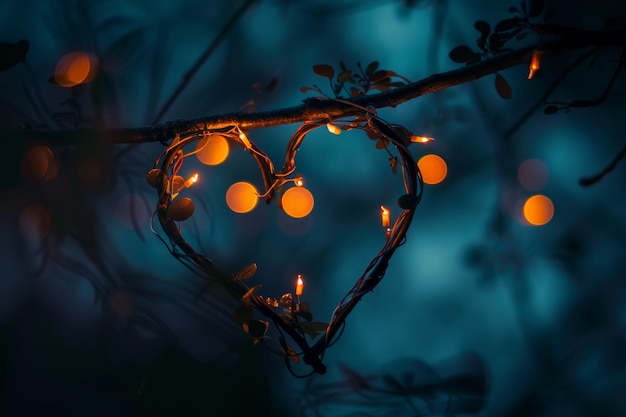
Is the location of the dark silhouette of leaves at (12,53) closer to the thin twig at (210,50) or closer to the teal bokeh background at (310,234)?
the teal bokeh background at (310,234)

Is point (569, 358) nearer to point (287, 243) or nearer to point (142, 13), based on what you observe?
point (287, 243)

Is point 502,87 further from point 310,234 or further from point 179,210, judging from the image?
point 179,210

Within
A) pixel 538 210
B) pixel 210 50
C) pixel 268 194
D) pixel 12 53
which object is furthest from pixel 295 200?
pixel 12 53

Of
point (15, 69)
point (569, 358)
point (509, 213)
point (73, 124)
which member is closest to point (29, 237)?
point (73, 124)

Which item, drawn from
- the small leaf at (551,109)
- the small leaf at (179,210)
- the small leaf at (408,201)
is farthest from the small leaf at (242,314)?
the small leaf at (551,109)

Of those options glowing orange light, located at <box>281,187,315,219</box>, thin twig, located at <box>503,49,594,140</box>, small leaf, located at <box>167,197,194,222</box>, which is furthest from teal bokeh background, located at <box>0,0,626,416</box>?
small leaf, located at <box>167,197,194,222</box>
